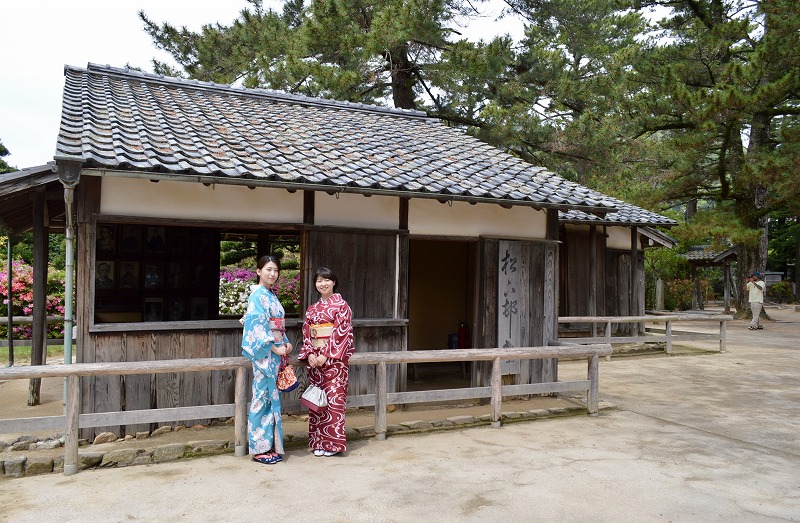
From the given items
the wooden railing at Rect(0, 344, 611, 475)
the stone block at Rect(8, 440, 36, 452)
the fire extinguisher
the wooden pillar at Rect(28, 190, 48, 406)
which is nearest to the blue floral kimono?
the wooden railing at Rect(0, 344, 611, 475)

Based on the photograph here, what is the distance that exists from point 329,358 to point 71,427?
2185 millimetres

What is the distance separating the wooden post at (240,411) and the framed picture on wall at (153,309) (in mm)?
5204

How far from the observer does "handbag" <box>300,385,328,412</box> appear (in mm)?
5340

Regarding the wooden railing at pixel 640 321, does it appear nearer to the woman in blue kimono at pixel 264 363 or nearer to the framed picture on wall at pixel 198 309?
the framed picture on wall at pixel 198 309

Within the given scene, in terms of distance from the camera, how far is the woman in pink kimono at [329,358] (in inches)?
211

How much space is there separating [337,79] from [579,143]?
23.3 feet

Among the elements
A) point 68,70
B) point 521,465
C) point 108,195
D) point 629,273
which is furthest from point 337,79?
point 521,465

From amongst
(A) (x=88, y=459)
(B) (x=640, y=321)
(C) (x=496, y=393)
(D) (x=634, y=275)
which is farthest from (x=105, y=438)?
(D) (x=634, y=275)

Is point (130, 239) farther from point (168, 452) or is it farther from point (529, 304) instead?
point (529, 304)

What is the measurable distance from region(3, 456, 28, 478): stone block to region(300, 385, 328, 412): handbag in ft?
7.64

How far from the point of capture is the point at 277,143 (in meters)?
7.42

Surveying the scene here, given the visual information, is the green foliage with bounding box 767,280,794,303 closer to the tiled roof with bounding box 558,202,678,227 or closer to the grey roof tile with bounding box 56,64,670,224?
the tiled roof with bounding box 558,202,678,227

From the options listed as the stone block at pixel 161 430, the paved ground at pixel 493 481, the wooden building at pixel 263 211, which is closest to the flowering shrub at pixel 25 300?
the wooden building at pixel 263 211

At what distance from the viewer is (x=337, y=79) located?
14992mm
